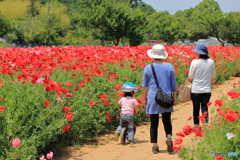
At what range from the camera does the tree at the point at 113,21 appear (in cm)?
3653

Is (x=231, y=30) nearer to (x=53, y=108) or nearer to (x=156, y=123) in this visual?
(x=156, y=123)

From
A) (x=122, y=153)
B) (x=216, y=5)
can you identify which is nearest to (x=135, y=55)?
(x=122, y=153)

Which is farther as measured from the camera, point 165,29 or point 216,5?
point 216,5

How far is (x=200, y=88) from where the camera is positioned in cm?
569

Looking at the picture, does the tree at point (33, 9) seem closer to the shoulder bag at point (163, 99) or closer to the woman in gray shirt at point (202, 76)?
the woman in gray shirt at point (202, 76)

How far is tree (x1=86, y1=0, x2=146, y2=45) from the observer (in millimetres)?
36531

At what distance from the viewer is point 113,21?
3634cm

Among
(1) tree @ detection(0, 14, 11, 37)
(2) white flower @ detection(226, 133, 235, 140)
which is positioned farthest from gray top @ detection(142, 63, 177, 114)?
(1) tree @ detection(0, 14, 11, 37)

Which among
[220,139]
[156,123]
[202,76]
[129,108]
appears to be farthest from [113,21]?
[220,139]

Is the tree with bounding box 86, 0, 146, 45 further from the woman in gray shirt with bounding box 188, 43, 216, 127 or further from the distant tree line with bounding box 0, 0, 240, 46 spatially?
the woman in gray shirt with bounding box 188, 43, 216, 127

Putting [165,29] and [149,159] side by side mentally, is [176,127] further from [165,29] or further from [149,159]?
Answer: [165,29]

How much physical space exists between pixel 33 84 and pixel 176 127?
9.13ft

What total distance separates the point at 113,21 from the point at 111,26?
49cm

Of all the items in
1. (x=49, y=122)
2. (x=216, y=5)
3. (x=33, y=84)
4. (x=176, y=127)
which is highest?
(x=216, y=5)
